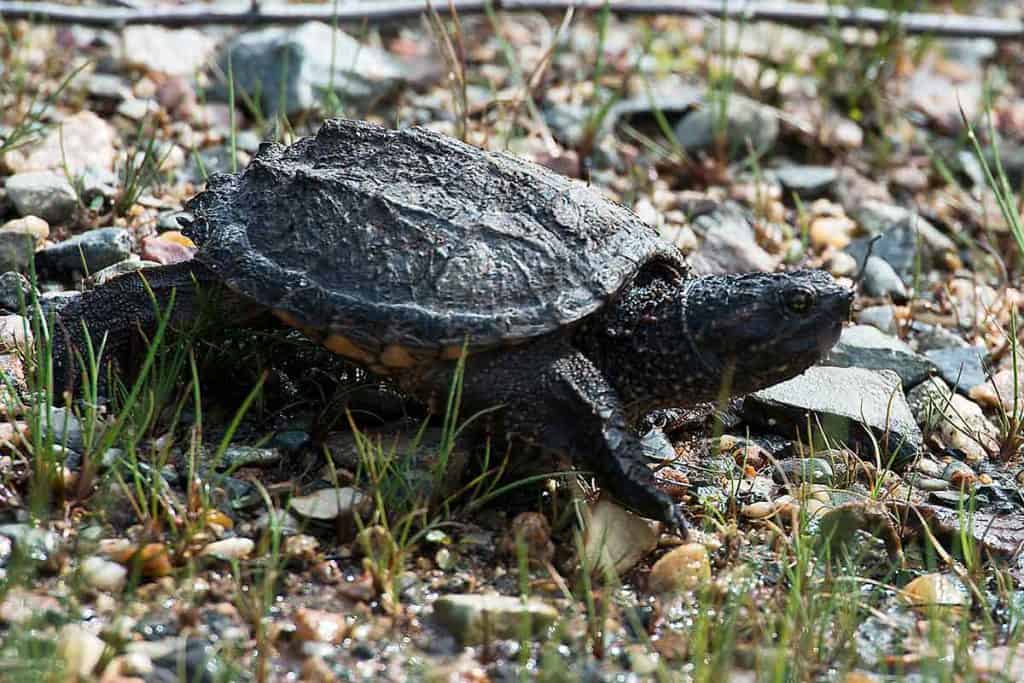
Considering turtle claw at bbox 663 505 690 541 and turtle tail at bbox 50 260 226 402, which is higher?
turtle tail at bbox 50 260 226 402

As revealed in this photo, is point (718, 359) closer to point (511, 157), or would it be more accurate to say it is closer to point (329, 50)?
point (511, 157)

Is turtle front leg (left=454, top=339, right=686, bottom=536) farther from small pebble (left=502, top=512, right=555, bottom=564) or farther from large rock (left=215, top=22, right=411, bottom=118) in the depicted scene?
large rock (left=215, top=22, right=411, bottom=118)

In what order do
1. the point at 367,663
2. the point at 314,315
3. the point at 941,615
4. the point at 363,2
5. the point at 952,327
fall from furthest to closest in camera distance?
the point at 363,2
the point at 952,327
the point at 314,315
the point at 941,615
the point at 367,663

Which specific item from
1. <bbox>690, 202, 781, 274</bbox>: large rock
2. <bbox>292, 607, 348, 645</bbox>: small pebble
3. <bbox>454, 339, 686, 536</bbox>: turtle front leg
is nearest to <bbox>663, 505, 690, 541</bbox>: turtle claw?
<bbox>454, 339, 686, 536</bbox>: turtle front leg

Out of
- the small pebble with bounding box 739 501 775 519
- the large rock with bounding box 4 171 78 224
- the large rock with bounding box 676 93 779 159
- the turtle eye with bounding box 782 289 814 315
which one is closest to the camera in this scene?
the turtle eye with bounding box 782 289 814 315

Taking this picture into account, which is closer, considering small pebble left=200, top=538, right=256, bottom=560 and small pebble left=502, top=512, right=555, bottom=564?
small pebble left=200, top=538, right=256, bottom=560

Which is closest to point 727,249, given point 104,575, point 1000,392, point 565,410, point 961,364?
point 961,364

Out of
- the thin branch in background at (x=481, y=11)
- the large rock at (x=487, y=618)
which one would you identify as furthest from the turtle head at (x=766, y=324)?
the thin branch in background at (x=481, y=11)

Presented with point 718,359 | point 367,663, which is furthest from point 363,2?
point 367,663
